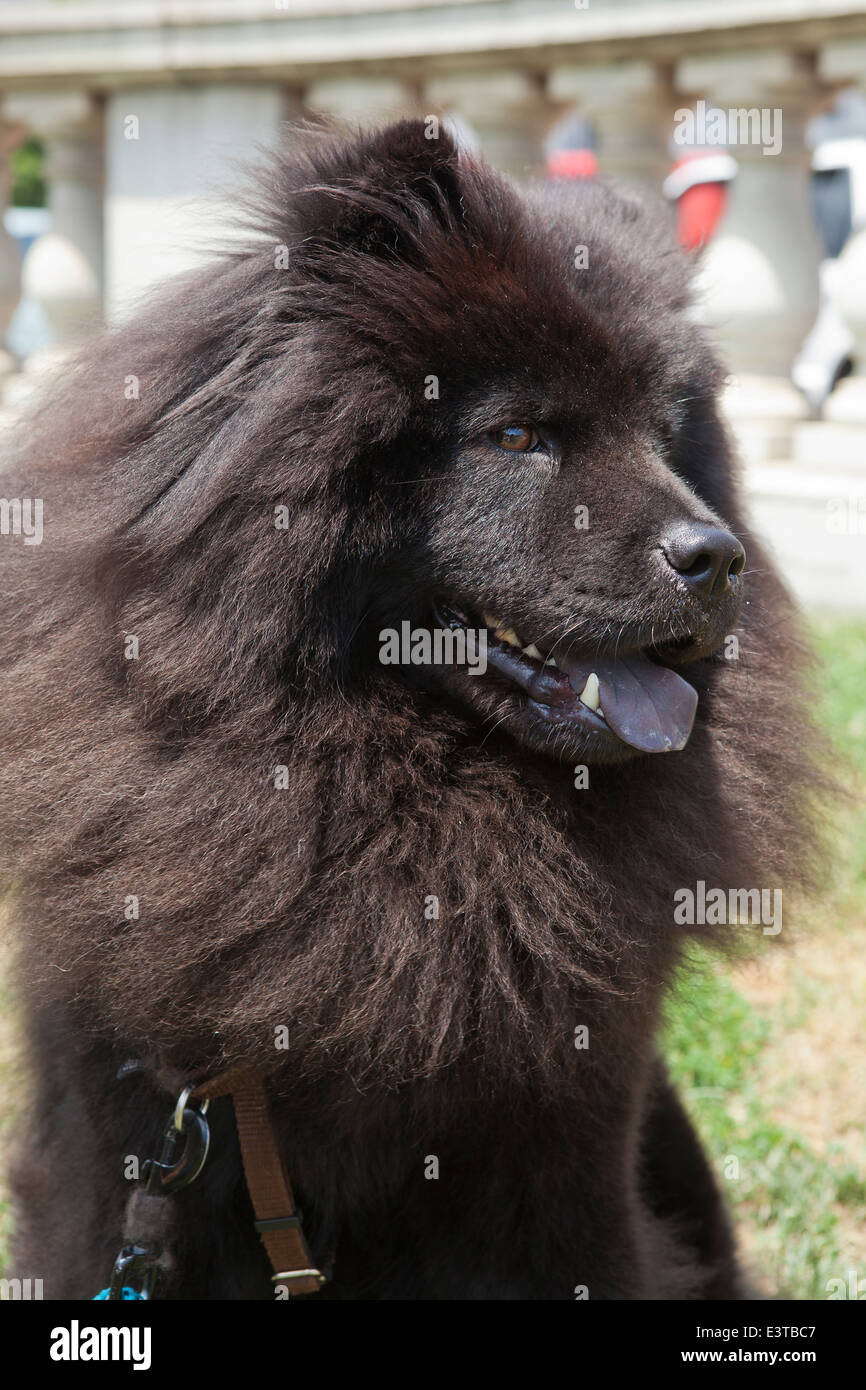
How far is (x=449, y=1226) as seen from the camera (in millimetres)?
2365

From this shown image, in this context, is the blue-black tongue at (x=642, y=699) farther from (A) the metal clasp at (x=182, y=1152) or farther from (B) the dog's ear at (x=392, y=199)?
(A) the metal clasp at (x=182, y=1152)

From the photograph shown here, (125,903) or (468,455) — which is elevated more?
(468,455)

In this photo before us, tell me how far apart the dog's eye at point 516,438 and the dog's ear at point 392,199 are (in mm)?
331

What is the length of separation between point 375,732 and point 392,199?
91cm

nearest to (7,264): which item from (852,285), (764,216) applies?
(764,216)

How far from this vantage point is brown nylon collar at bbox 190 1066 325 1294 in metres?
2.25

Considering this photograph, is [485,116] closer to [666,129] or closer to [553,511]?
[666,129]

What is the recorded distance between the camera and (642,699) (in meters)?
2.34

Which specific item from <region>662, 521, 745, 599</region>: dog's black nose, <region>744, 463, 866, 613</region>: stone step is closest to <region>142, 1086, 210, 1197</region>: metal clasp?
<region>662, 521, 745, 599</region>: dog's black nose

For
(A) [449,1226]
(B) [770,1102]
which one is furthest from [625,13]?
(A) [449,1226]

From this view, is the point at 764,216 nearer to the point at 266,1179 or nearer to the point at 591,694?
the point at 591,694

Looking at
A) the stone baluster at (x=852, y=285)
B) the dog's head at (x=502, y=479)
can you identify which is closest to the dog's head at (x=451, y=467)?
the dog's head at (x=502, y=479)

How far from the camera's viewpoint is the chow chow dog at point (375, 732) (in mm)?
2221
